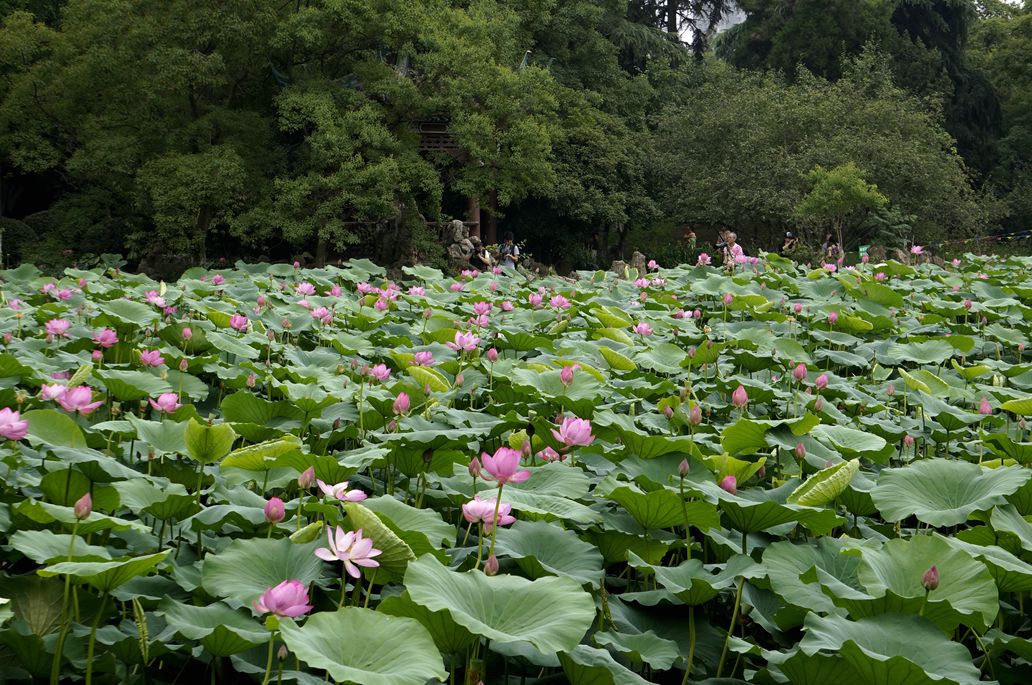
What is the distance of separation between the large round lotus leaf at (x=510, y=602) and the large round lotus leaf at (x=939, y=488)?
80 centimetres

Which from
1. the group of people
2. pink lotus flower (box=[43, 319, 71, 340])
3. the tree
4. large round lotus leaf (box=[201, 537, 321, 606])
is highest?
the tree

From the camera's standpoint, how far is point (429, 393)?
8.66 ft

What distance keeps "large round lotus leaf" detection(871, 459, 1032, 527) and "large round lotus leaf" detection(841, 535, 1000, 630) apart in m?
0.21

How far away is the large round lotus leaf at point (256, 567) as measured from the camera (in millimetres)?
1469

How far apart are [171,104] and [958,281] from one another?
542 inches

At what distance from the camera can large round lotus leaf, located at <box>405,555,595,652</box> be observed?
1242 mm

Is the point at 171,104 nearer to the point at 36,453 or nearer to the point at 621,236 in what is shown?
the point at 621,236

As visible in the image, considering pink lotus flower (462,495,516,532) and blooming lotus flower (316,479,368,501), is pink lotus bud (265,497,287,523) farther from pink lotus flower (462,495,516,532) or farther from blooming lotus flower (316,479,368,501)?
pink lotus flower (462,495,516,532)

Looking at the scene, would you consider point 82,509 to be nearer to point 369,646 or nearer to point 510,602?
point 369,646

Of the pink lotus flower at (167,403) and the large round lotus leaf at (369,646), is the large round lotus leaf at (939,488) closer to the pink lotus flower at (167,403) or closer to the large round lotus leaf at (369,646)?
the large round lotus leaf at (369,646)

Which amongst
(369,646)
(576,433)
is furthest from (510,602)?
(576,433)

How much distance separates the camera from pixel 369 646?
1.22 m

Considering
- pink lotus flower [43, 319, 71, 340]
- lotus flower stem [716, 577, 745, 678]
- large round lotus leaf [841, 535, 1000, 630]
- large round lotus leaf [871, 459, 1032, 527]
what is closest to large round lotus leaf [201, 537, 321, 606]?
lotus flower stem [716, 577, 745, 678]

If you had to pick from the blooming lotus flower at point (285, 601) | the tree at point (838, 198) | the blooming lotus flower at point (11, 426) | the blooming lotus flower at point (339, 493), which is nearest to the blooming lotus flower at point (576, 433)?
the blooming lotus flower at point (339, 493)
